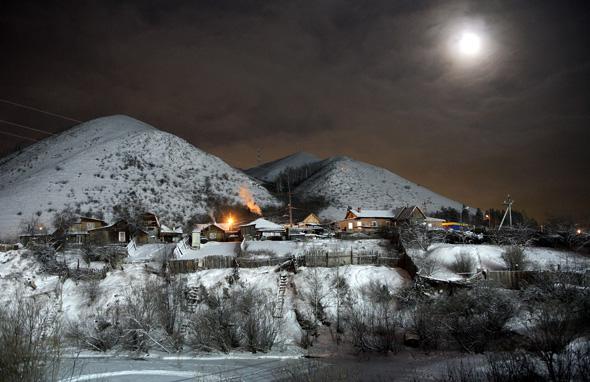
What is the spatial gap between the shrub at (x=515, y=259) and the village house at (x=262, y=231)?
2698cm

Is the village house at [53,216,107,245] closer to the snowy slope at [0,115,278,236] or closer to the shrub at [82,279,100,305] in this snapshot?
the snowy slope at [0,115,278,236]

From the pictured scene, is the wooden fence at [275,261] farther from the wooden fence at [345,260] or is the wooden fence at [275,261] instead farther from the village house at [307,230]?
the village house at [307,230]

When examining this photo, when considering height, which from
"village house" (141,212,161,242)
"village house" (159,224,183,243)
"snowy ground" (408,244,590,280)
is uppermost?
"village house" (141,212,161,242)

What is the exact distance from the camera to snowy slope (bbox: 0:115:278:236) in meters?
68.9

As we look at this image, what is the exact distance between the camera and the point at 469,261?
33781mm

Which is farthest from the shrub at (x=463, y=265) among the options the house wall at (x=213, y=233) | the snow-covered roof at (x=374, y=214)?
the snow-covered roof at (x=374, y=214)

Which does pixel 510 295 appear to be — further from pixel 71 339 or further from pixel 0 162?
pixel 0 162

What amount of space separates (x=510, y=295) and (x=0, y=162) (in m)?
114

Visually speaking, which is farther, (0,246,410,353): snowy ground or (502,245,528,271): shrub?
(502,245,528,271): shrub

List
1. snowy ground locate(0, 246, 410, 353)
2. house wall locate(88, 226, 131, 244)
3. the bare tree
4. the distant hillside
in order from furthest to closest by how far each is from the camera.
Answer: the distant hillside → house wall locate(88, 226, 131, 244) → snowy ground locate(0, 246, 410, 353) → the bare tree

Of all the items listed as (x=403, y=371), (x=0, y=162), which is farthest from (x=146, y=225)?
(x=0, y=162)

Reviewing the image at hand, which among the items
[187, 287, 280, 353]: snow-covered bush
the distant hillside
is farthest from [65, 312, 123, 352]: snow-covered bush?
the distant hillside

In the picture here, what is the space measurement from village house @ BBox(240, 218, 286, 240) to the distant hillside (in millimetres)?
38095

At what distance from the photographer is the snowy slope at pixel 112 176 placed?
226ft
